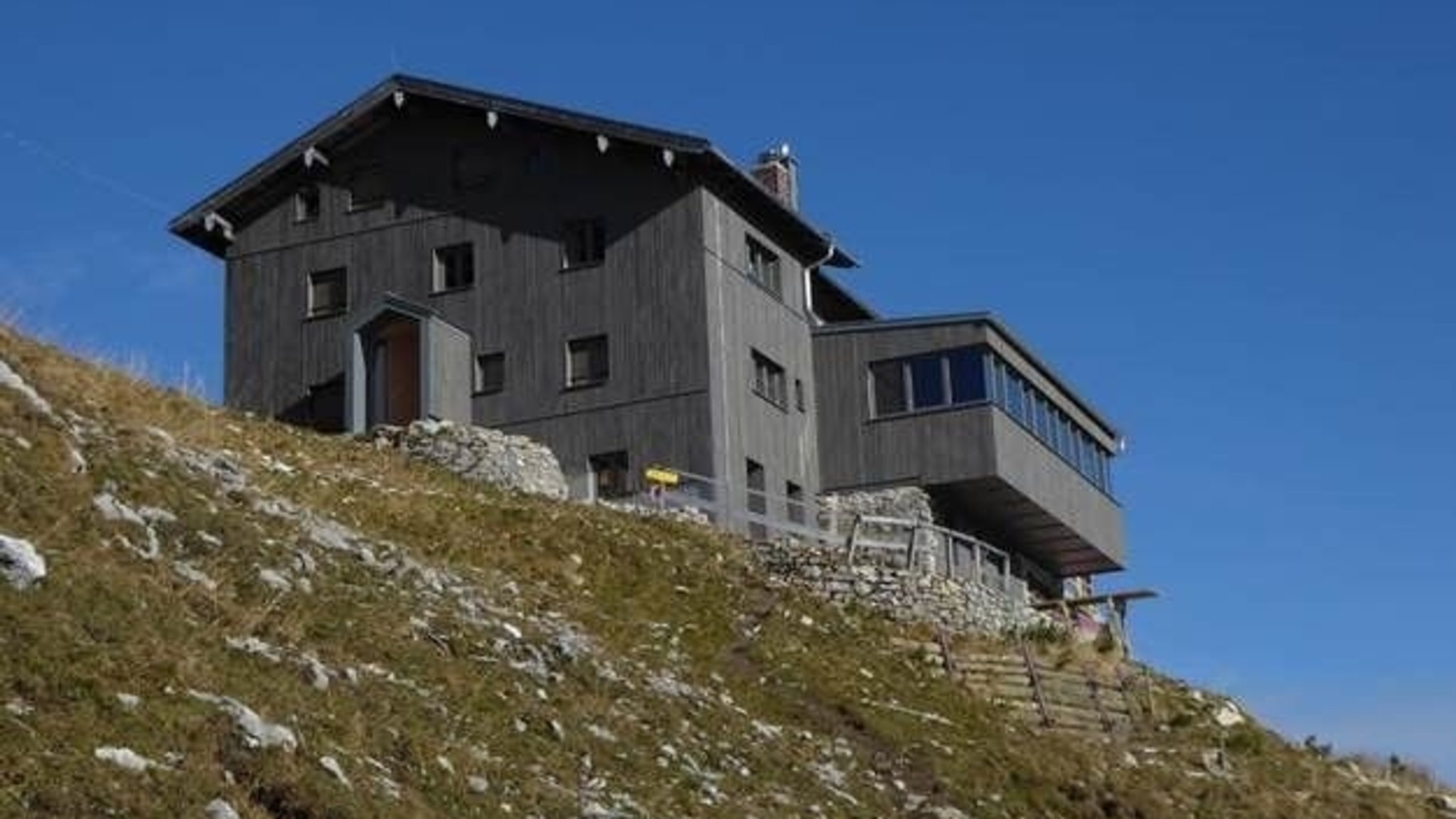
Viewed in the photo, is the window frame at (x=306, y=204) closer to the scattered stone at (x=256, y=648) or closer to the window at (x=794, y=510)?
the window at (x=794, y=510)

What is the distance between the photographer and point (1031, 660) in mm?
41719

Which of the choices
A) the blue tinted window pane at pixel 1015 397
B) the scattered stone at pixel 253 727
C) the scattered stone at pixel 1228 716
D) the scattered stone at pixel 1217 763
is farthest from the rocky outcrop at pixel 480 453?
the scattered stone at pixel 253 727

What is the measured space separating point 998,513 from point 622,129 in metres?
13.6

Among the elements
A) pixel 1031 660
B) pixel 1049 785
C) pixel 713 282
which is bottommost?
pixel 1049 785

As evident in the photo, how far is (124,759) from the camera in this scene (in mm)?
17484

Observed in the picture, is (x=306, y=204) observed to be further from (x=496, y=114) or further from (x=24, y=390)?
(x=24, y=390)

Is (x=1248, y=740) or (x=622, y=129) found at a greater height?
(x=622, y=129)

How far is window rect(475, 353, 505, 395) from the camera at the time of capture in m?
54.5

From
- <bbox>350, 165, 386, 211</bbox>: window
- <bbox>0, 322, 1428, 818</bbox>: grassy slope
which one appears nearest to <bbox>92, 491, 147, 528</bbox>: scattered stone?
<bbox>0, 322, 1428, 818</bbox>: grassy slope

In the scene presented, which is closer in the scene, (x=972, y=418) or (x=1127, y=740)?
(x=1127, y=740)

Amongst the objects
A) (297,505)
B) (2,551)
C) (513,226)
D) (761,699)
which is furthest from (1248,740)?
(2,551)

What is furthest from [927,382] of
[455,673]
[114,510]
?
[114,510]

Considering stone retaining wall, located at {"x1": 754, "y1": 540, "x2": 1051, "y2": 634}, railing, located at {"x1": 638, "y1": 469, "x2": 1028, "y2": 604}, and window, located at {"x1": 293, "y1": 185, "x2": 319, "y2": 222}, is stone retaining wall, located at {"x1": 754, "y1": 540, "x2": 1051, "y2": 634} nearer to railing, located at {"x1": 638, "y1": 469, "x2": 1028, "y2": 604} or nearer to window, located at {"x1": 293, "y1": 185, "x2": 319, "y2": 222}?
railing, located at {"x1": 638, "y1": 469, "x2": 1028, "y2": 604}

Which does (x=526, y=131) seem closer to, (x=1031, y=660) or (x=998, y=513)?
(x=998, y=513)
